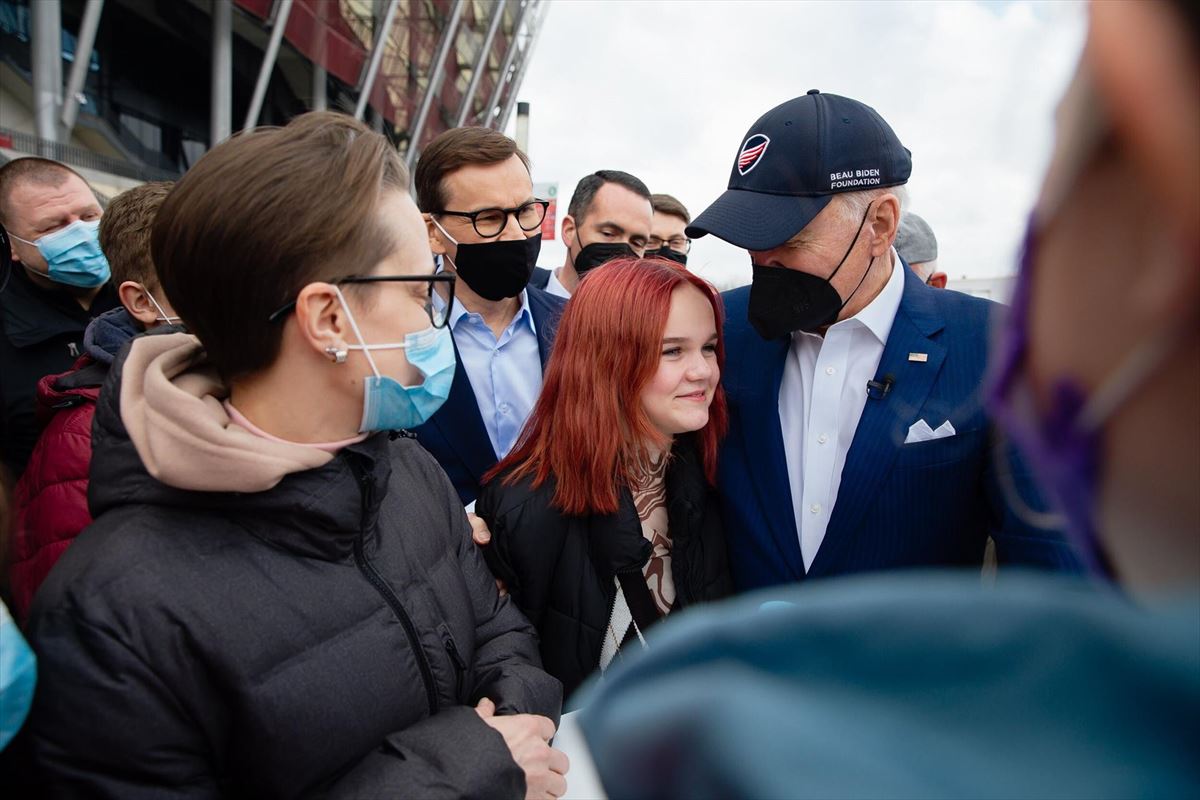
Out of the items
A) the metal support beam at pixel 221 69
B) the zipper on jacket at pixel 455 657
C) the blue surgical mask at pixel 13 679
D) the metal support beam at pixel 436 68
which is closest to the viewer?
the blue surgical mask at pixel 13 679

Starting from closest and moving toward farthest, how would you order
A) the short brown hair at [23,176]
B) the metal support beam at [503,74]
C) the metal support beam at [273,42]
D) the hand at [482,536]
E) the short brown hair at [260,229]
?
the short brown hair at [260,229] < the hand at [482,536] < the short brown hair at [23,176] < the metal support beam at [273,42] < the metal support beam at [503,74]

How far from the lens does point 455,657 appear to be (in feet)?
5.11

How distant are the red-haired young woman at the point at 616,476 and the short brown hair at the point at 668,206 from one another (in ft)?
12.7

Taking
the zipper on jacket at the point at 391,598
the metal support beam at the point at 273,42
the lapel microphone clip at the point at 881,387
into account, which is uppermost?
the metal support beam at the point at 273,42

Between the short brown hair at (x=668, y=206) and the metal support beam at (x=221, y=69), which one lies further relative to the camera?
the metal support beam at (x=221, y=69)

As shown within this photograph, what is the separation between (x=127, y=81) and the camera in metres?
18.6

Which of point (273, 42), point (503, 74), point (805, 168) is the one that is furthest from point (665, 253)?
point (503, 74)

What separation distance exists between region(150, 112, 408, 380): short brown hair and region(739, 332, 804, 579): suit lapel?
1274mm

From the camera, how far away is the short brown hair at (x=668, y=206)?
6087 millimetres

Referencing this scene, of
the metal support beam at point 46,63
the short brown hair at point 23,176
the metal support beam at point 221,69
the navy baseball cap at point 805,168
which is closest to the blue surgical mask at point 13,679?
the navy baseball cap at point 805,168

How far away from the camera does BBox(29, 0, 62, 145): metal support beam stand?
11.1 m

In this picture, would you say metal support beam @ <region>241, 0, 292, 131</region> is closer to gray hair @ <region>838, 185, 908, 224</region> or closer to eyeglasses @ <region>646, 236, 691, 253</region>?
eyeglasses @ <region>646, 236, 691, 253</region>

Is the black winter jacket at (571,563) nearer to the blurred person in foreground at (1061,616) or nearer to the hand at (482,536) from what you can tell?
the hand at (482,536)

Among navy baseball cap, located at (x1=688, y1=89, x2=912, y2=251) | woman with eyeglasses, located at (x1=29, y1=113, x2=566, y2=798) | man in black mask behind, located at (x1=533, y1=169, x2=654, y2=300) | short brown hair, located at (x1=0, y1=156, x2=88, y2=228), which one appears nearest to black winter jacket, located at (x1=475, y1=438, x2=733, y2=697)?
woman with eyeglasses, located at (x1=29, y1=113, x2=566, y2=798)
